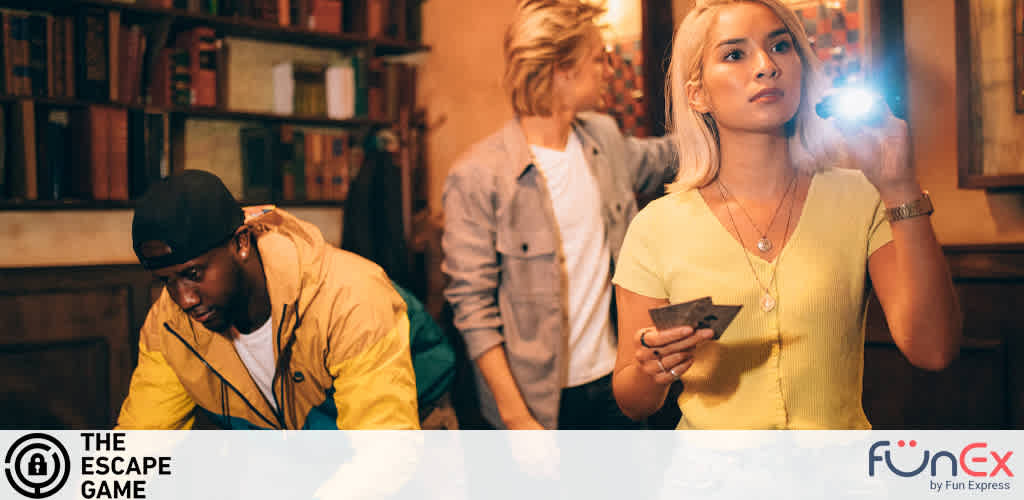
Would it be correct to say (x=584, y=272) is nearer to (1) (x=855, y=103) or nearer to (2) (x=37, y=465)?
(1) (x=855, y=103)

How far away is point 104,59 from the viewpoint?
3.16 m

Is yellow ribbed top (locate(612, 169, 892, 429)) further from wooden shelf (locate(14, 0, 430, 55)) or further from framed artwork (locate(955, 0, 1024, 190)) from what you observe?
wooden shelf (locate(14, 0, 430, 55))

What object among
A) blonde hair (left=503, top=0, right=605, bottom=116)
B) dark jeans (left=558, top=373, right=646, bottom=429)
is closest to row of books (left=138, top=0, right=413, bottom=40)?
blonde hair (left=503, top=0, right=605, bottom=116)

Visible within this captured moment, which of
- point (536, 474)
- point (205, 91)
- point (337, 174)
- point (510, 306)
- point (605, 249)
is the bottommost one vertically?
point (536, 474)

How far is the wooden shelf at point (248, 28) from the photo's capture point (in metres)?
3.16

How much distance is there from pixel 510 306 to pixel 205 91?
227cm

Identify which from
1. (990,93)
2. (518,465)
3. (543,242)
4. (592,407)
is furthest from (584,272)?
(990,93)

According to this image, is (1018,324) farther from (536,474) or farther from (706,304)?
(706,304)

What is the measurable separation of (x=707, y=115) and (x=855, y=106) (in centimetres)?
24

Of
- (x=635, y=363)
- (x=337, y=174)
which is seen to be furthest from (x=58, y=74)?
(x=635, y=363)

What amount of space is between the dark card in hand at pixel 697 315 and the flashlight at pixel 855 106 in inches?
9.9

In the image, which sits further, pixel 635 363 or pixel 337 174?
pixel 337 174

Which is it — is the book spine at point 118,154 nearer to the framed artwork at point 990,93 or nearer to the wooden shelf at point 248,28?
the wooden shelf at point 248,28

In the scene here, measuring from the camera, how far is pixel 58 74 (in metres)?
3.08
